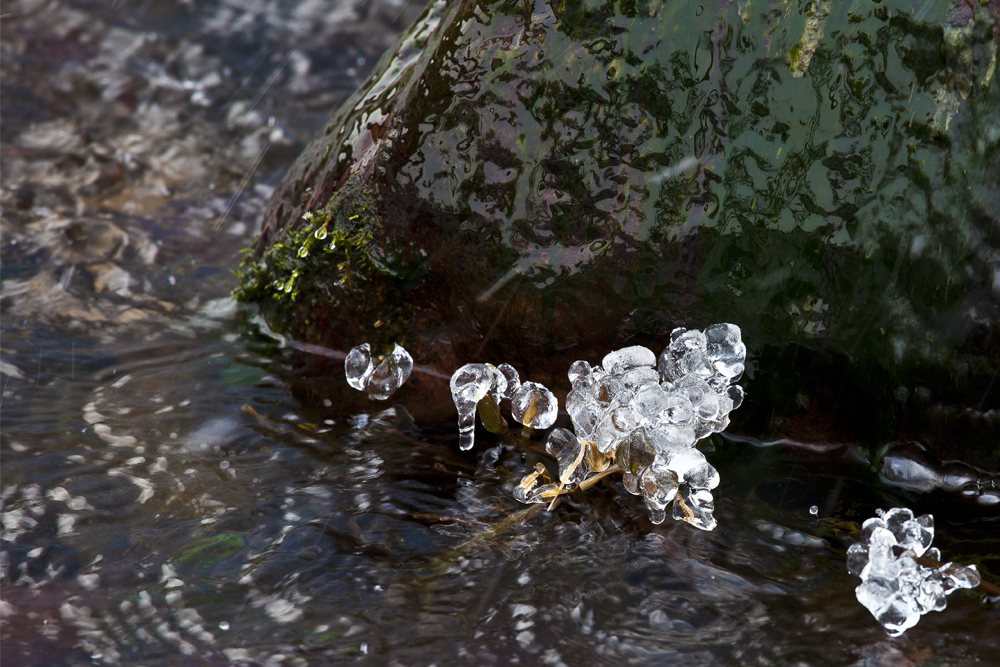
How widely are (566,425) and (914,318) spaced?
130 cm

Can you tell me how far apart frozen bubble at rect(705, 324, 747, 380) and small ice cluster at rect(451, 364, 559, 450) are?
605 millimetres

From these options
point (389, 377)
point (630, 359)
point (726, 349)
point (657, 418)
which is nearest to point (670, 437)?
point (657, 418)

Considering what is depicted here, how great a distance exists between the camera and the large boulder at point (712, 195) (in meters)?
2.94

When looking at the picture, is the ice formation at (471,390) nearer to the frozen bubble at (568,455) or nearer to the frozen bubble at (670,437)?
the frozen bubble at (568,455)

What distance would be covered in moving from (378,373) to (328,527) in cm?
98

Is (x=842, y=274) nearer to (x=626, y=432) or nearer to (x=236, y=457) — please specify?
(x=626, y=432)

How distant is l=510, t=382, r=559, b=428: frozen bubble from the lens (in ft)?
10.7

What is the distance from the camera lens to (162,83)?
23.0ft

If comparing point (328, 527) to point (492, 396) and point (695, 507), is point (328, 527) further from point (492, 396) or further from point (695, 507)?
point (695, 507)

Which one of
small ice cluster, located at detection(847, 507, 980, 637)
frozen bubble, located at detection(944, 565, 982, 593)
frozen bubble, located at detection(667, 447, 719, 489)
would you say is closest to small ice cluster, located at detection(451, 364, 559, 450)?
frozen bubble, located at detection(667, 447, 719, 489)

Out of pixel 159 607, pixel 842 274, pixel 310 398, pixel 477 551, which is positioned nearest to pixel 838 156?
pixel 842 274

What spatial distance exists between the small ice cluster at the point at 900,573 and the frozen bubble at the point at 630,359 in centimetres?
90

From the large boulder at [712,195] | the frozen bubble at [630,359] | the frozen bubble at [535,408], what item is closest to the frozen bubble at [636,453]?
the frozen bubble at [630,359]

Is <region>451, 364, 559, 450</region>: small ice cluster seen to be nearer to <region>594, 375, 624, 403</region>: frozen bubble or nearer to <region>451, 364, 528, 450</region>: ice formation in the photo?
<region>451, 364, 528, 450</region>: ice formation
